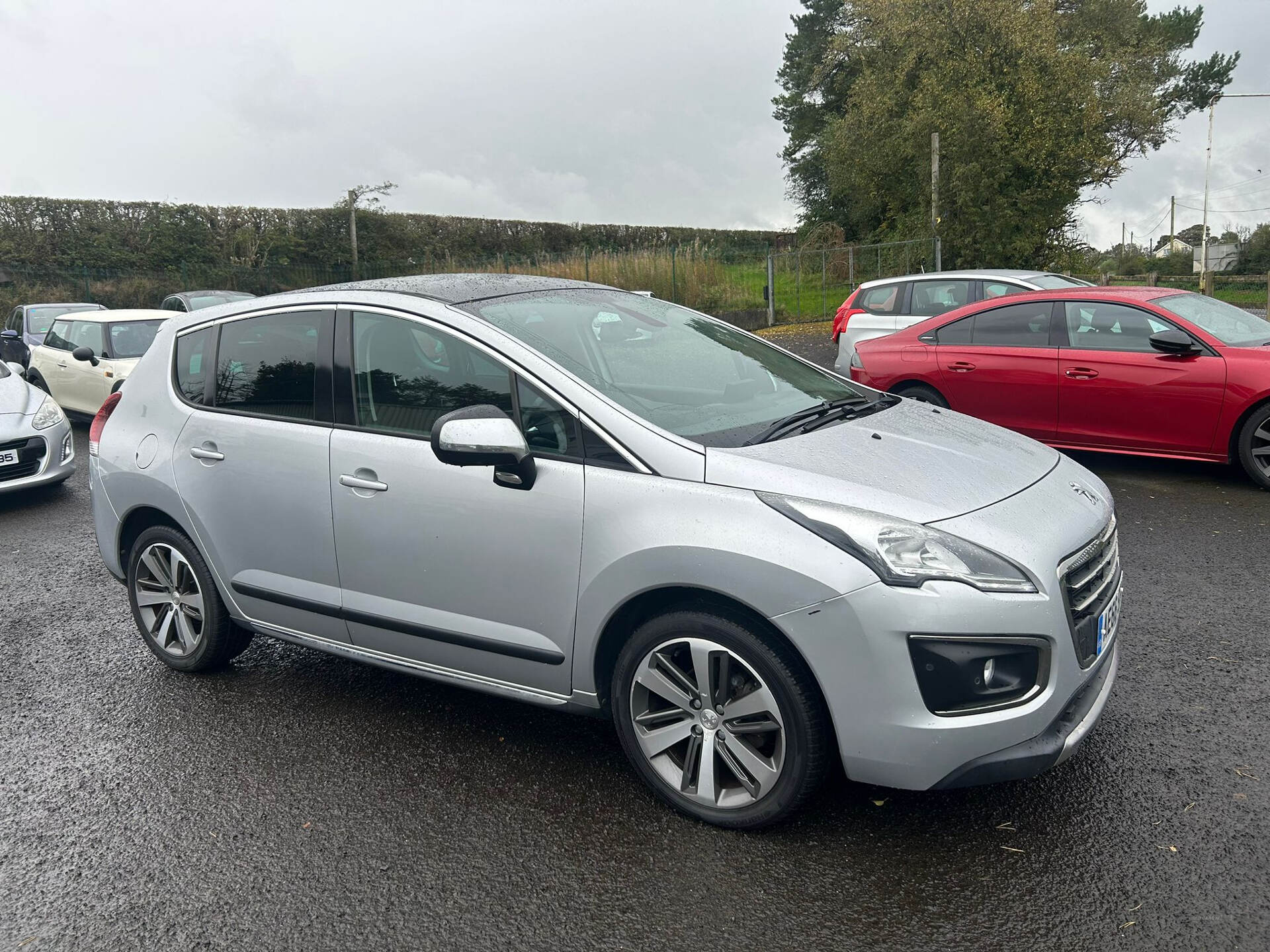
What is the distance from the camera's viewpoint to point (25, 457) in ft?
28.2

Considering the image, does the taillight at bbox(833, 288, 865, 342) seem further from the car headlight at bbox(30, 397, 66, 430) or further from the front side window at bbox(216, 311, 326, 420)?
the front side window at bbox(216, 311, 326, 420)

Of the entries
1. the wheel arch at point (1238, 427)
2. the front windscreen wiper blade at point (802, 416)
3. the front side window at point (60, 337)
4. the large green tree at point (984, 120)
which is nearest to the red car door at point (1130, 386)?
the wheel arch at point (1238, 427)

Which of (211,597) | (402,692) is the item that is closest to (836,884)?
(402,692)

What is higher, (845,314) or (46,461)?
(845,314)

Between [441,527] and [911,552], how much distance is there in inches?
63.5

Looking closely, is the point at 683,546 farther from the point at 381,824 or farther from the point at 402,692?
the point at 402,692

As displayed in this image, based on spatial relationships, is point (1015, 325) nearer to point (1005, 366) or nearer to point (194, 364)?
point (1005, 366)

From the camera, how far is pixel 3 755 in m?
3.92

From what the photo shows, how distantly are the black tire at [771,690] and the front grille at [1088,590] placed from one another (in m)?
0.78

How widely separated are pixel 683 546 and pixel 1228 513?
17.3 feet

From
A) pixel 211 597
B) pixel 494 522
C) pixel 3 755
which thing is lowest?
pixel 3 755

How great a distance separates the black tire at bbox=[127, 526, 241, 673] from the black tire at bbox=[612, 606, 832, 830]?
2.19 meters

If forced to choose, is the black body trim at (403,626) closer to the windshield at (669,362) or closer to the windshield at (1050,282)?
the windshield at (669,362)

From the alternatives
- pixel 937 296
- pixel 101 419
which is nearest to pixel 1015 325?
pixel 937 296
